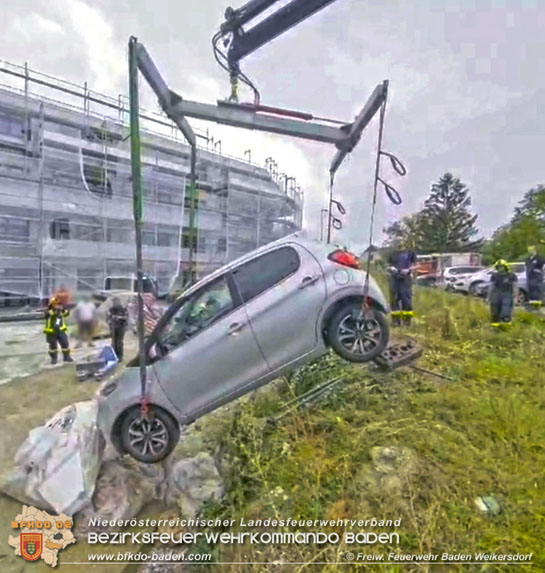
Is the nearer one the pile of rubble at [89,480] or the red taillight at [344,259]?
the pile of rubble at [89,480]

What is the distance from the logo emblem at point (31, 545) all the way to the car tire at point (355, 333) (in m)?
2.60

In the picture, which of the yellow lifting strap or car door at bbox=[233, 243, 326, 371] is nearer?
car door at bbox=[233, 243, 326, 371]

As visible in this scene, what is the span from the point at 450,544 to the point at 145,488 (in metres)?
2.28

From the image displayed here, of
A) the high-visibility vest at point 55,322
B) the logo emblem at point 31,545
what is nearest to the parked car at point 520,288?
the high-visibility vest at point 55,322

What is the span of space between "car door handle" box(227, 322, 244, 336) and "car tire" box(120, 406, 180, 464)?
2.88ft

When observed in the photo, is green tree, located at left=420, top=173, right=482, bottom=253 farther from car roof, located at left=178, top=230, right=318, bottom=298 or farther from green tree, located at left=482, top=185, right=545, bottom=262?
car roof, located at left=178, top=230, right=318, bottom=298

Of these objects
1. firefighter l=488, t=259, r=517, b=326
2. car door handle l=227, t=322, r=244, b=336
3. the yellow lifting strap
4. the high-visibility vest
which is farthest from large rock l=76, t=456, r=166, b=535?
firefighter l=488, t=259, r=517, b=326

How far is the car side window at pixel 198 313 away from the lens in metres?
3.34

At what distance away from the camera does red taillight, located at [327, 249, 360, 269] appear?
11.6ft

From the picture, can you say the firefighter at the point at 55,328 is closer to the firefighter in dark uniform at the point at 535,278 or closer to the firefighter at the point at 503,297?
the firefighter at the point at 503,297

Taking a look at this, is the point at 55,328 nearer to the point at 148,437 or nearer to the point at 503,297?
the point at 148,437

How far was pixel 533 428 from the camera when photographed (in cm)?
271

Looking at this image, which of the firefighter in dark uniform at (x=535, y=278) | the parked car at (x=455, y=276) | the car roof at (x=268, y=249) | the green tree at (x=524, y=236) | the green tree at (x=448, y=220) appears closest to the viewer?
the car roof at (x=268, y=249)

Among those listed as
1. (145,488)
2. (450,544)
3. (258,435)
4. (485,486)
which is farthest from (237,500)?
(485,486)
